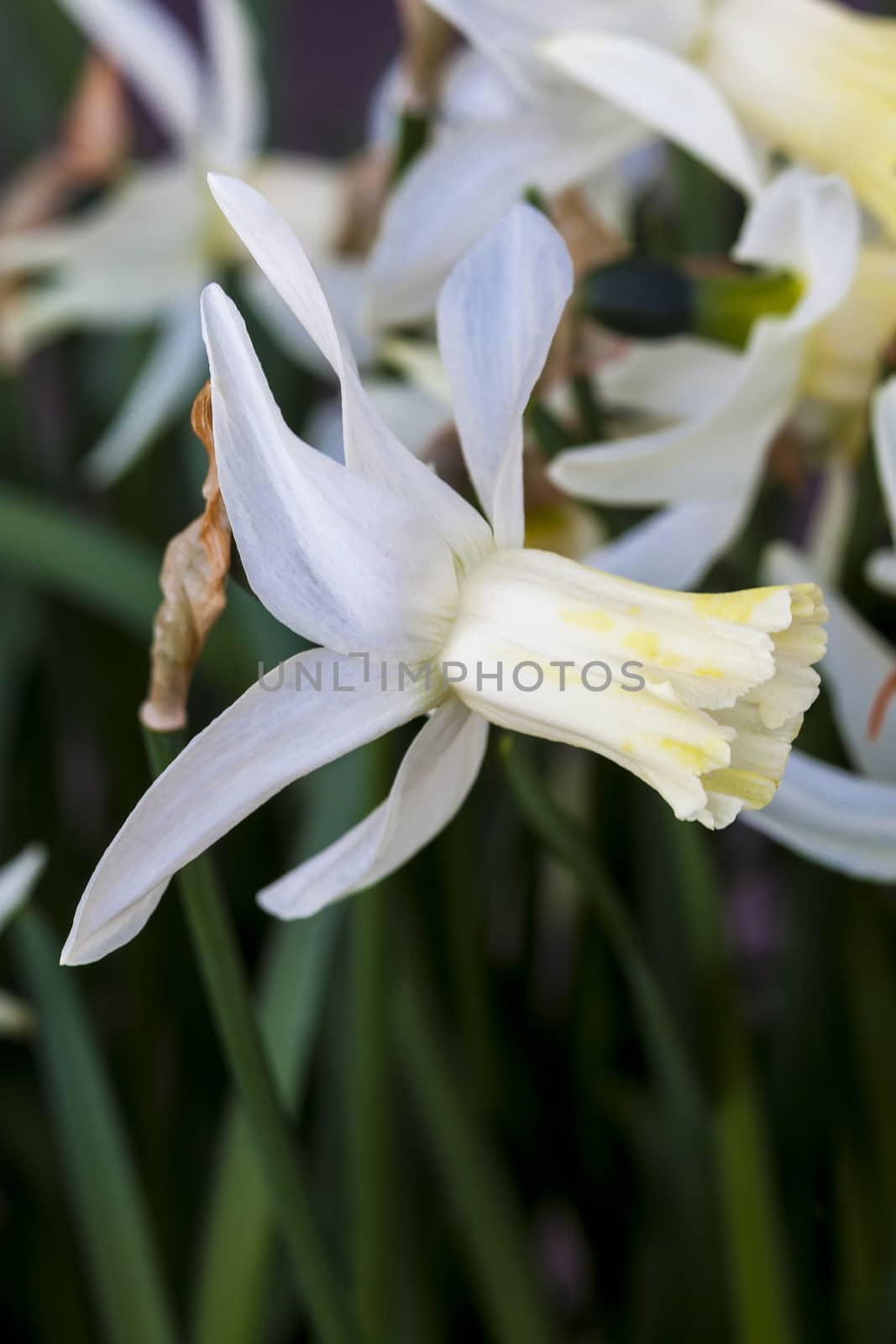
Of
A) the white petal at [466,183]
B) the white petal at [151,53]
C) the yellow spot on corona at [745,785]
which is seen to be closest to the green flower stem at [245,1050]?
the yellow spot on corona at [745,785]

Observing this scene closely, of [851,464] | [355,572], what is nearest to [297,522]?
[355,572]

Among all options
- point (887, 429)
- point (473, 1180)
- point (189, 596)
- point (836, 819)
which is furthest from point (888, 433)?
point (473, 1180)

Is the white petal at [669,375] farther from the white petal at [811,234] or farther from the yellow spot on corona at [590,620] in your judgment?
the yellow spot on corona at [590,620]

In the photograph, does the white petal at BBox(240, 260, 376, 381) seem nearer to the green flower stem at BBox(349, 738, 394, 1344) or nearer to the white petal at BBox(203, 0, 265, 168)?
the white petal at BBox(203, 0, 265, 168)

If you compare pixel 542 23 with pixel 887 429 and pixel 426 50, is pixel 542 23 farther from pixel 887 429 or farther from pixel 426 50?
pixel 887 429

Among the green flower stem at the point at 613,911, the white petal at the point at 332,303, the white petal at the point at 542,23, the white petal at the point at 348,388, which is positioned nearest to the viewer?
the white petal at the point at 348,388

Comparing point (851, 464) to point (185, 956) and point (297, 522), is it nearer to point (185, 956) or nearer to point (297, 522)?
point (297, 522)
